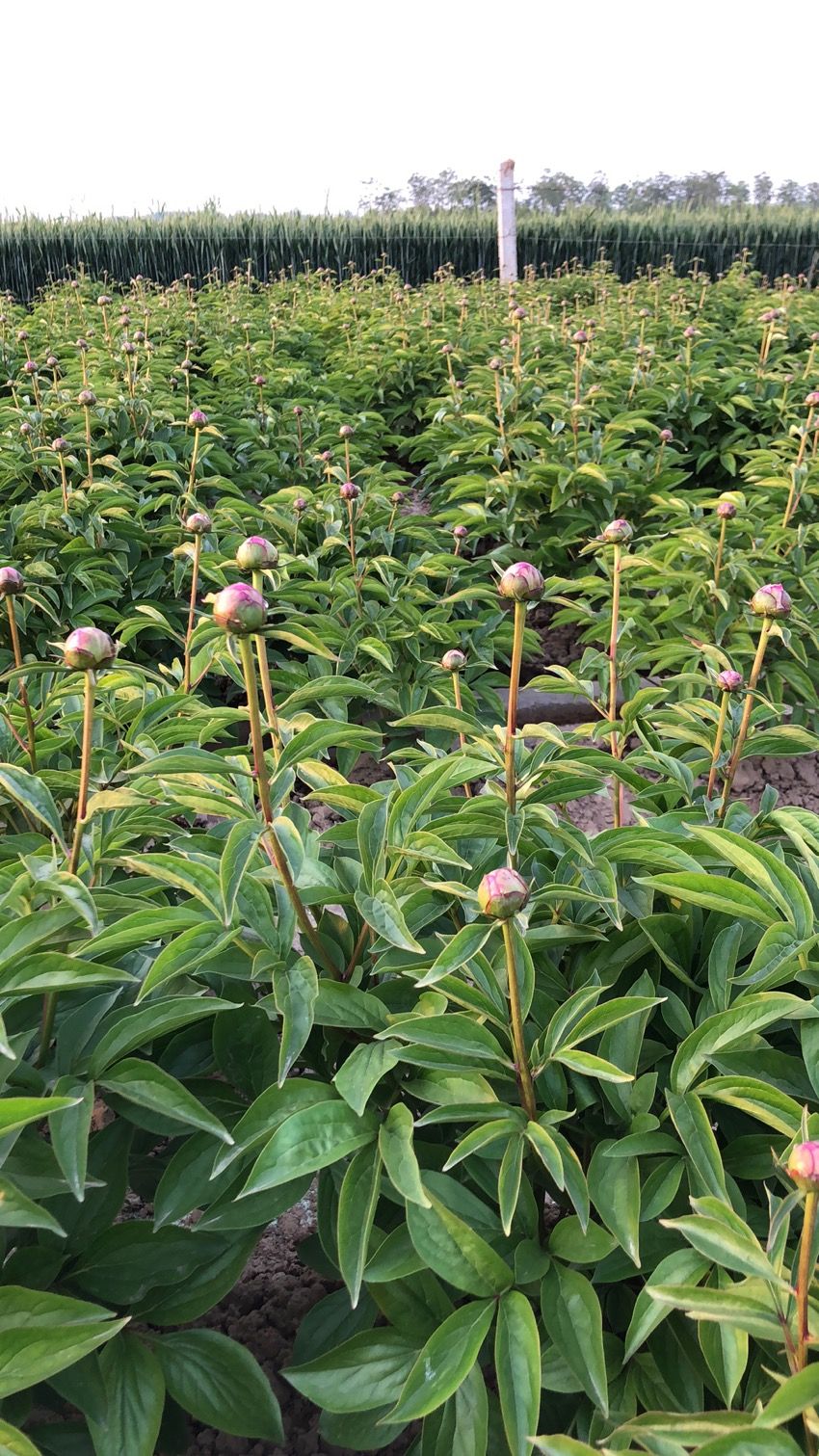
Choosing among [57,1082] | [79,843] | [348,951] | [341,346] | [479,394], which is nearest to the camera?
[57,1082]

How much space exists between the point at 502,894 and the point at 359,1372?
0.47 metres

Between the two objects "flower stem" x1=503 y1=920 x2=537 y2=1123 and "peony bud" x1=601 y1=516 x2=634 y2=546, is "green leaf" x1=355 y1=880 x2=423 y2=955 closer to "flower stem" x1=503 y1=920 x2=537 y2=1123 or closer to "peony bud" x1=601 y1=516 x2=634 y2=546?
"flower stem" x1=503 y1=920 x2=537 y2=1123

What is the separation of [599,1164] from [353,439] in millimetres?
3585

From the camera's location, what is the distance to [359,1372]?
869 millimetres

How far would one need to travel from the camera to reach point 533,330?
5.48 m

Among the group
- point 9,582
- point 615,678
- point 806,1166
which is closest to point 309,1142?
point 806,1166

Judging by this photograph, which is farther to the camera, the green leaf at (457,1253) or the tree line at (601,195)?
the tree line at (601,195)

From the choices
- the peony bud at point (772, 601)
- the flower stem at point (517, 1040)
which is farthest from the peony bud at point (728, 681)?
the flower stem at point (517, 1040)

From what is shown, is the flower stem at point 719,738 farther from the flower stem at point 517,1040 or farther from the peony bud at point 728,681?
the flower stem at point 517,1040

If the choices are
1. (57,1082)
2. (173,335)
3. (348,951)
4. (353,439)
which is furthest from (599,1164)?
(173,335)

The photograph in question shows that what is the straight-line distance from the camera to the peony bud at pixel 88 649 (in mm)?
859

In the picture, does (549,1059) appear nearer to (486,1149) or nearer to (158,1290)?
(486,1149)

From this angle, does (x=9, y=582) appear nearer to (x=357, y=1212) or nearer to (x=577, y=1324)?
(x=357, y=1212)

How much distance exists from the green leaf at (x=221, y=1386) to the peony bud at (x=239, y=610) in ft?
2.15
